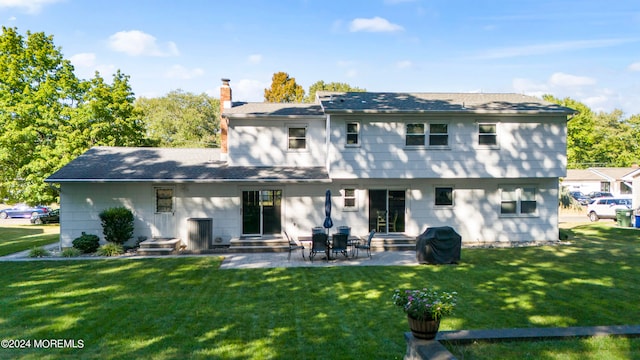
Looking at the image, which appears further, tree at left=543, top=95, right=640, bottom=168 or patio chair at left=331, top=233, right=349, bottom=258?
tree at left=543, top=95, right=640, bottom=168

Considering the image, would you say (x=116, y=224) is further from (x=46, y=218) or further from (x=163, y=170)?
(x=46, y=218)

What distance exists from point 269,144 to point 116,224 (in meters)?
7.36

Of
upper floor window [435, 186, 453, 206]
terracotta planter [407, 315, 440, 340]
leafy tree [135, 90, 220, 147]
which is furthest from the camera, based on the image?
leafy tree [135, 90, 220, 147]

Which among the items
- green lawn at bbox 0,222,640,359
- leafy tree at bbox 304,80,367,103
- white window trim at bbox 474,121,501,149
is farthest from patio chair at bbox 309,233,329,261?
leafy tree at bbox 304,80,367,103

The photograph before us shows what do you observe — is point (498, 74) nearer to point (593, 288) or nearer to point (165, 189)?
point (593, 288)

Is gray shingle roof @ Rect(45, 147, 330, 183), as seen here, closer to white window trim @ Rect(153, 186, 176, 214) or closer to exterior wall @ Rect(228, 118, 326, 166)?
exterior wall @ Rect(228, 118, 326, 166)

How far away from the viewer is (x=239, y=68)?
2256cm

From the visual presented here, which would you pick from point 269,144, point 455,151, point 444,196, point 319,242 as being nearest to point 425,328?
point 319,242

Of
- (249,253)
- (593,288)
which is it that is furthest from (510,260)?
(249,253)

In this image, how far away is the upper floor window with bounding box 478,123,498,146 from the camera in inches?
676

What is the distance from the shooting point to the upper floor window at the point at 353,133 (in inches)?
661

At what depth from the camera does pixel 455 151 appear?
55.6 ft

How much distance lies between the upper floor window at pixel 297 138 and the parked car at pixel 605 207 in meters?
24.9

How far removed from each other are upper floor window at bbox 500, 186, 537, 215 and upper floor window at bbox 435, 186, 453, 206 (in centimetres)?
241
